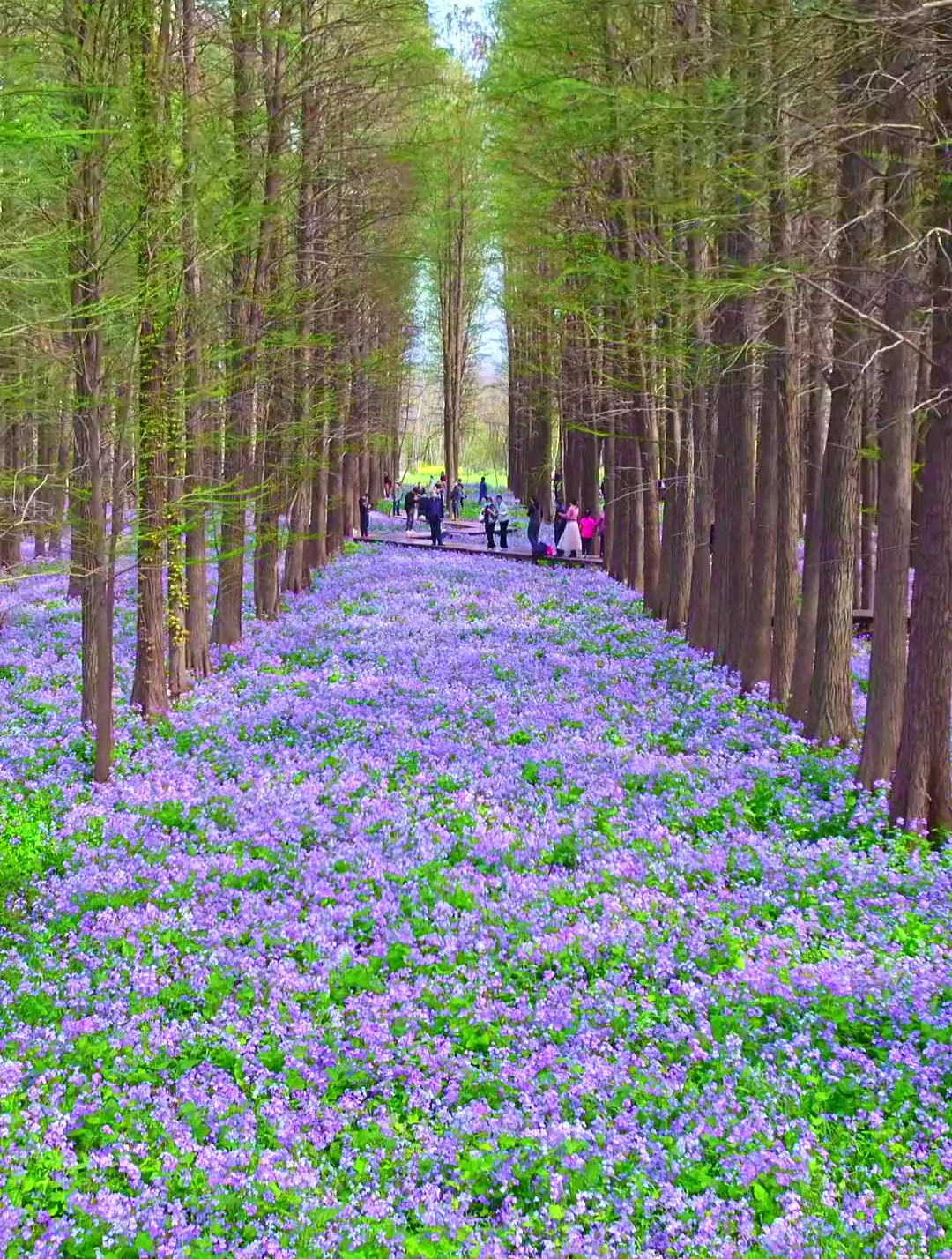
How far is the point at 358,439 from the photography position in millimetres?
29266

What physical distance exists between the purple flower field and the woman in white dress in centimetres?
1856

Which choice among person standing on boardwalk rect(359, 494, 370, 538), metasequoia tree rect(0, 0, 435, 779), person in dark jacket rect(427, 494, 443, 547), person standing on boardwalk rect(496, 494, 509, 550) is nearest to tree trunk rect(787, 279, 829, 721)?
metasequoia tree rect(0, 0, 435, 779)

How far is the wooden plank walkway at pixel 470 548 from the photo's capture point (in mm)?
29359

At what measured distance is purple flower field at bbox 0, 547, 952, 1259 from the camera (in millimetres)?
4680

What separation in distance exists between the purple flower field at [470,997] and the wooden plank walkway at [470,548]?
693 inches

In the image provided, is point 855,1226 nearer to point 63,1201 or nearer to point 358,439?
point 63,1201

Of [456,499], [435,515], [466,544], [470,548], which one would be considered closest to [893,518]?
[435,515]

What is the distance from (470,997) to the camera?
21.2 feet

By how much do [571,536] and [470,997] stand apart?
24468 mm

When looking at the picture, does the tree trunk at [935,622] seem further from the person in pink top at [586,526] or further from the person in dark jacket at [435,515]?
the person in dark jacket at [435,515]

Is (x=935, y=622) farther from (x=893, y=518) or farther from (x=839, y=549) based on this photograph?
(x=839, y=549)

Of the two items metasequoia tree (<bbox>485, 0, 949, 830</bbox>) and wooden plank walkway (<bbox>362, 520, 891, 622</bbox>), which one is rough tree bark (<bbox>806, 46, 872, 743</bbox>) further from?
wooden plank walkway (<bbox>362, 520, 891, 622</bbox>)

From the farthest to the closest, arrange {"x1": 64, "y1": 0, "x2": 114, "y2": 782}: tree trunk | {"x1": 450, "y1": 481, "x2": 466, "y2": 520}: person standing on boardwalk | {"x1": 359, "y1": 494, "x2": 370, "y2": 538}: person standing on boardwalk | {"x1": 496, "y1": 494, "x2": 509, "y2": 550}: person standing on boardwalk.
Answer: {"x1": 450, "y1": 481, "x2": 466, "y2": 520}: person standing on boardwalk, {"x1": 359, "y1": 494, "x2": 370, "y2": 538}: person standing on boardwalk, {"x1": 496, "y1": 494, "x2": 509, "y2": 550}: person standing on boardwalk, {"x1": 64, "y1": 0, "x2": 114, "y2": 782}: tree trunk

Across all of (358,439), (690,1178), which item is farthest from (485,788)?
(358,439)
